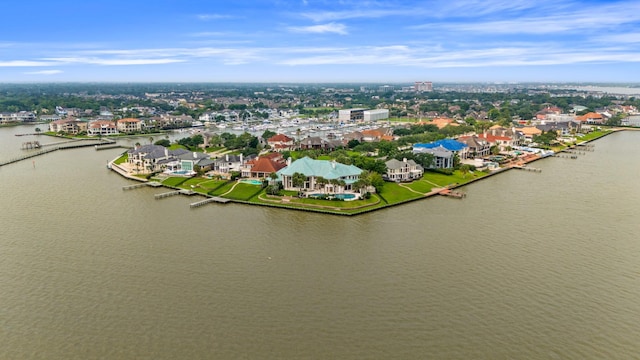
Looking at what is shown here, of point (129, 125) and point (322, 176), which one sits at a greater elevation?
point (129, 125)

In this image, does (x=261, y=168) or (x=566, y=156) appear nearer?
(x=261, y=168)

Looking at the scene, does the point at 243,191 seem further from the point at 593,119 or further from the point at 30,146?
the point at 593,119

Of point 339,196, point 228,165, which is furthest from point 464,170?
point 228,165

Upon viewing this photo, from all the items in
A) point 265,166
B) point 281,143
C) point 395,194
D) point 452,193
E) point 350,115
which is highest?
point 350,115

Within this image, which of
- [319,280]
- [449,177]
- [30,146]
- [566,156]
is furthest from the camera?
[30,146]

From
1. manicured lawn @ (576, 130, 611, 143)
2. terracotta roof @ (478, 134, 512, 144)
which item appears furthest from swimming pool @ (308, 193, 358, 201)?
manicured lawn @ (576, 130, 611, 143)

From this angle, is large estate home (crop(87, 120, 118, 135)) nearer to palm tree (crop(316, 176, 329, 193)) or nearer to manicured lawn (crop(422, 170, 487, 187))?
palm tree (crop(316, 176, 329, 193))

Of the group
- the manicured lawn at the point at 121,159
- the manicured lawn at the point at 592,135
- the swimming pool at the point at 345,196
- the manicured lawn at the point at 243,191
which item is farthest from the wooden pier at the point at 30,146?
the manicured lawn at the point at 592,135

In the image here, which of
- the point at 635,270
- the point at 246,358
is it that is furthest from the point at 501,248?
Result: the point at 246,358
